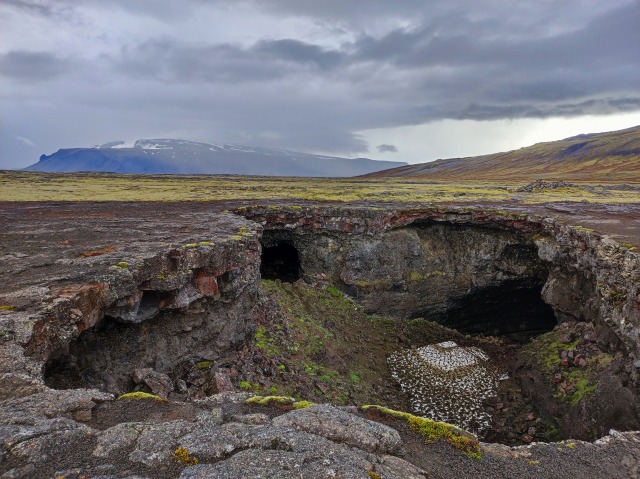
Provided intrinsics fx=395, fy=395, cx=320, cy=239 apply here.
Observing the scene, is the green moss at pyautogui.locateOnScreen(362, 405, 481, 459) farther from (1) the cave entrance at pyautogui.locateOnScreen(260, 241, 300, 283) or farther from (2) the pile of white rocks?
(1) the cave entrance at pyautogui.locateOnScreen(260, 241, 300, 283)

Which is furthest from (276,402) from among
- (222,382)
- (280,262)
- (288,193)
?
(288,193)

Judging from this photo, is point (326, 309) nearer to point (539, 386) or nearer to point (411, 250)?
point (411, 250)

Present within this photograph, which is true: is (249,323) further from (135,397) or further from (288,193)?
(288,193)

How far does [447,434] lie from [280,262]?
27.9 m

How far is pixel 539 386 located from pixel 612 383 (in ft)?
14.6

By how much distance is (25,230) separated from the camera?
65.0 ft

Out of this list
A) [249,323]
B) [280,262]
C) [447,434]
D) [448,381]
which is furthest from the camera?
[280,262]

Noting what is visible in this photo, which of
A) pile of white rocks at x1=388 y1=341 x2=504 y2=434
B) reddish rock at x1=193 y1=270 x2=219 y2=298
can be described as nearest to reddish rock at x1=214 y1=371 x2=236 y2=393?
→ reddish rock at x1=193 y1=270 x2=219 y2=298

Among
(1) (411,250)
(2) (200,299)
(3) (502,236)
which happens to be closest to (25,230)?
(2) (200,299)

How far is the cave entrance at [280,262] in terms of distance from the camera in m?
34.6

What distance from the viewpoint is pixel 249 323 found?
19.7 meters

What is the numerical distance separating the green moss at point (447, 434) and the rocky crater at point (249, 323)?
10.7 inches

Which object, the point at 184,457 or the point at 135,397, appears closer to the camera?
the point at 184,457

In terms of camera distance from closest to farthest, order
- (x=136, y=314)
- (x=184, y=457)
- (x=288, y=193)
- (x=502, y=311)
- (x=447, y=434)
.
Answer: (x=184, y=457)
(x=447, y=434)
(x=136, y=314)
(x=502, y=311)
(x=288, y=193)
